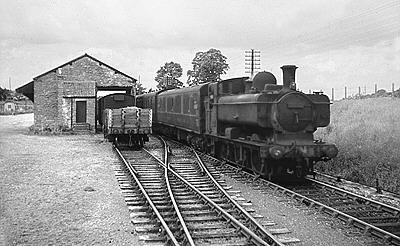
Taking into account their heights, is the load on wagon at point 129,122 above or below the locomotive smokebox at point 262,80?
below

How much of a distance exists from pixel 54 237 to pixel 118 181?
5.20 meters

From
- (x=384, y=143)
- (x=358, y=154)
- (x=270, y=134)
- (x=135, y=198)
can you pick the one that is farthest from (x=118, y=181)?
(x=384, y=143)

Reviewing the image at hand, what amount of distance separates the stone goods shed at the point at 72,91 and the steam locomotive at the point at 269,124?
58.9ft

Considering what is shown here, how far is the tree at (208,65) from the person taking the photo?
4788 cm

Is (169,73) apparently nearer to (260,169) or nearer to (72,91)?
(72,91)

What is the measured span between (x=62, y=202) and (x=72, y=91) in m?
23.2

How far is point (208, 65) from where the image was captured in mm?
48125

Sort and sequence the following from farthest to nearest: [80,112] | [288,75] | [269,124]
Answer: [80,112]
[288,75]
[269,124]

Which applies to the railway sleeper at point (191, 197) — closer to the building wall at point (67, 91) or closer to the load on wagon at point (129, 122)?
the load on wagon at point (129, 122)

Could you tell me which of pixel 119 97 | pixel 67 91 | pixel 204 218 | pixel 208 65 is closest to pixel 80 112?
pixel 67 91

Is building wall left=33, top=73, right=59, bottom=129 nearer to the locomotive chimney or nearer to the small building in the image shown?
the locomotive chimney

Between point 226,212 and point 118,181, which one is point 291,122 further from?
point 118,181

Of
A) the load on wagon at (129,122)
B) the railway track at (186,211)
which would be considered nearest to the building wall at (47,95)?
the load on wagon at (129,122)

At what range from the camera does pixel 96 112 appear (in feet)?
108
